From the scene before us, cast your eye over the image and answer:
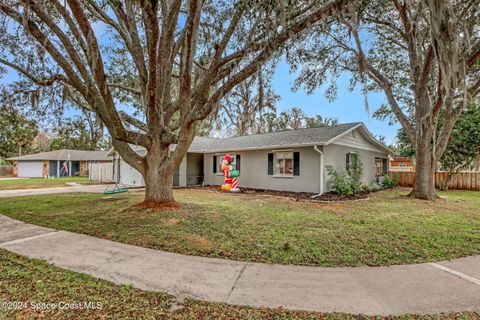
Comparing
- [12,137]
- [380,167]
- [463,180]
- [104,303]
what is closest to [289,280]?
[104,303]

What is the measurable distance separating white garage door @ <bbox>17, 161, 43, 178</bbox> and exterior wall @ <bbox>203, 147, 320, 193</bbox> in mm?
22842

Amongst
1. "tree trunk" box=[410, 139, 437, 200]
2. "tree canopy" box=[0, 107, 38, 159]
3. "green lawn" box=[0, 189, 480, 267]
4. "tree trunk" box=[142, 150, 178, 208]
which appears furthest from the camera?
"tree canopy" box=[0, 107, 38, 159]

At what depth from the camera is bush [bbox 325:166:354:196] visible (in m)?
11.0

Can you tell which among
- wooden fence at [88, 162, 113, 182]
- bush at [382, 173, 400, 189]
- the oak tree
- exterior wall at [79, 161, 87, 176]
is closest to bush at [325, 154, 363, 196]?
bush at [382, 173, 400, 189]

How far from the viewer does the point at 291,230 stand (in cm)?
536

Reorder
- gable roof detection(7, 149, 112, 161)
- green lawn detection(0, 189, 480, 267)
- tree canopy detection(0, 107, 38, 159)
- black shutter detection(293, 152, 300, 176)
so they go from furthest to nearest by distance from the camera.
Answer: tree canopy detection(0, 107, 38, 159)
gable roof detection(7, 149, 112, 161)
black shutter detection(293, 152, 300, 176)
green lawn detection(0, 189, 480, 267)

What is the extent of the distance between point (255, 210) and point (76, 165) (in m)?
29.7

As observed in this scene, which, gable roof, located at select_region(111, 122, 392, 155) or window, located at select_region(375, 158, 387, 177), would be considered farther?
window, located at select_region(375, 158, 387, 177)

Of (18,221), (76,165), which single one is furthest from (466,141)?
(76,165)

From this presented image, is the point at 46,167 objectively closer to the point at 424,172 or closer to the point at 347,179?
the point at 347,179

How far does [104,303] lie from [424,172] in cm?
1200

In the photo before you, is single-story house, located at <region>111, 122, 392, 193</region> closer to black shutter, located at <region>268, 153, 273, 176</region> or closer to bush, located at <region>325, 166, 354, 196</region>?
black shutter, located at <region>268, 153, 273, 176</region>

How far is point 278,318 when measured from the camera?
2.38m

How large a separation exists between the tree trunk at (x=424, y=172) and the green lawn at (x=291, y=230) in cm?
186
